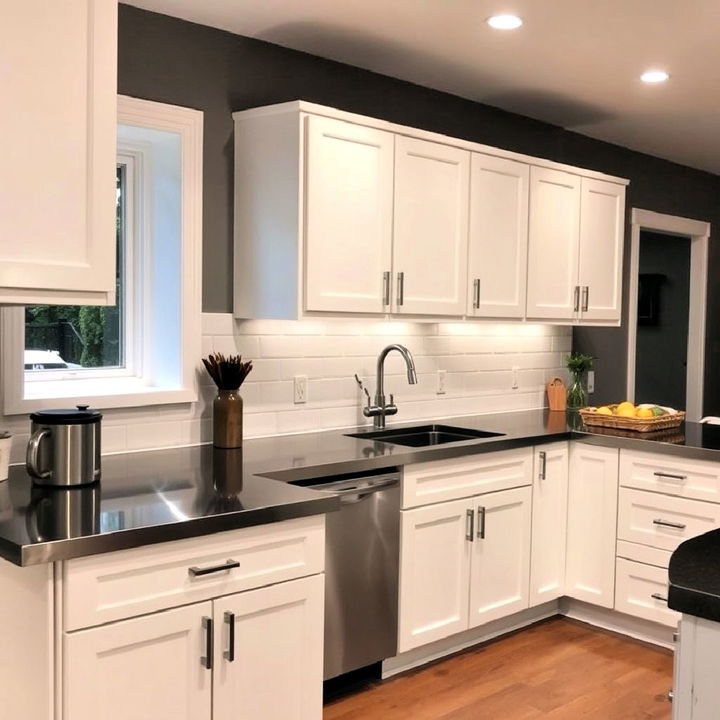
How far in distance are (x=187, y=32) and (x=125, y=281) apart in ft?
2.97

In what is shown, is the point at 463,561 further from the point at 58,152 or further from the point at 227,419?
the point at 58,152

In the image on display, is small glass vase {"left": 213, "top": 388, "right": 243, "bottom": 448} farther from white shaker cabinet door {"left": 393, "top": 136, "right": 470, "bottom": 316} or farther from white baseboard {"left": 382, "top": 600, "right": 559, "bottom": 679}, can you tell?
white baseboard {"left": 382, "top": 600, "right": 559, "bottom": 679}


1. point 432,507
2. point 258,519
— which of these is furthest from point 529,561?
point 258,519

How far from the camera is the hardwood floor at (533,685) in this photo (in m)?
3.01

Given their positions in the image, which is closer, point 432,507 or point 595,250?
point 432,507

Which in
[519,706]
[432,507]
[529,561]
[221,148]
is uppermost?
[221,148]

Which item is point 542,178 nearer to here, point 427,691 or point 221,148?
point 221,148

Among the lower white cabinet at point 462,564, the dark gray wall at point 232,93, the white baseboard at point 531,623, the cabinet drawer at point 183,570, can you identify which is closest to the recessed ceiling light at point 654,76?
the dark gray wall at point 232,93

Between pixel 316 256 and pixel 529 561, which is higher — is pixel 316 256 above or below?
above

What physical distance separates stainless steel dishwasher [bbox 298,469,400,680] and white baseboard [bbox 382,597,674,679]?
0.23m

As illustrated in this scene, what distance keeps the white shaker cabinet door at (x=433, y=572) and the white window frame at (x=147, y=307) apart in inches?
36.9

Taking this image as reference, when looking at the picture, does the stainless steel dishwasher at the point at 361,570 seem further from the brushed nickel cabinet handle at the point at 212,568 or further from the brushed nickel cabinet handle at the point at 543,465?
the brushed nickel cabinet handle at the point at 543,465

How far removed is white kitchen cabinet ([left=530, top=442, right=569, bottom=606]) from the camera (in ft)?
12.1

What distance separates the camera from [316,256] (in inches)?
122
